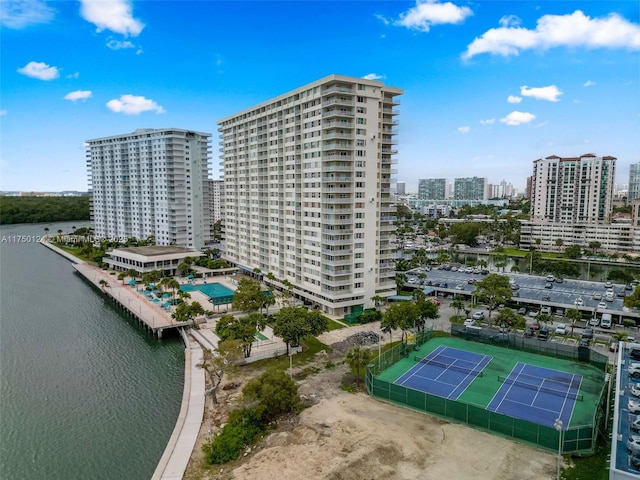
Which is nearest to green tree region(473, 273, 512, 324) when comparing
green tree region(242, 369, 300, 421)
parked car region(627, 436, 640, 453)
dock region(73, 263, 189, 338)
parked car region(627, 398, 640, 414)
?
parked car region(627, 398, 640, 414)

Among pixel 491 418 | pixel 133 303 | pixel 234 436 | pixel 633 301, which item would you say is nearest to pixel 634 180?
pixel 633 301

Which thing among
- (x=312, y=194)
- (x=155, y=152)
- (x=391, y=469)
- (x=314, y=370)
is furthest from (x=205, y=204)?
(x=391, y=469)

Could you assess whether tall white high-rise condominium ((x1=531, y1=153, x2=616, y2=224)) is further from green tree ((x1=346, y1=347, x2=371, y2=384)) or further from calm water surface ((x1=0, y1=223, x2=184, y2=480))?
calm water surface ((x1=0, y1=223, x2=184, y2=480))

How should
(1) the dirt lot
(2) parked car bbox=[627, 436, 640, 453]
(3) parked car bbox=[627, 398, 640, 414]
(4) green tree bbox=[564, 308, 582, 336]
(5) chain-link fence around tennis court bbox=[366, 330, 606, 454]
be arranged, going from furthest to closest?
(4) green tree bbox=[564, 308, 582, 336]
(5) chain-link fence around tennis court bbox=[366, 330, 606, 454]
(3) parked car bbox=[627, 398, 640, 414]
(1) the dirt lot
(2) parked car bbox=[627, 436, 640, 453]

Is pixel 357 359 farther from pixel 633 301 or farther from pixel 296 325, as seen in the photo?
pixel 633 301

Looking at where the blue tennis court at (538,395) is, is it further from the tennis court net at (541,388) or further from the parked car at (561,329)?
the parked car at (561,329)

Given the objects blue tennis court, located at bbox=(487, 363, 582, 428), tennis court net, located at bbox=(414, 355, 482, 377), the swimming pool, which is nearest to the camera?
blue tennis court, located at bbox=(487, 363, 582, 428)
